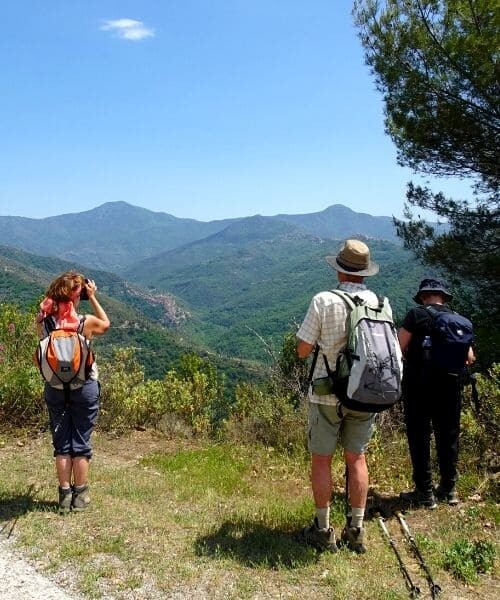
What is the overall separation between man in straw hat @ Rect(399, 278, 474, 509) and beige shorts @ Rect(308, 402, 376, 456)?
2.73ft

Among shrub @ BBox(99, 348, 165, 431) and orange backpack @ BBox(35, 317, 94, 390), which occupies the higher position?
orange backpack @ BBox(35, 317, 94, 390)

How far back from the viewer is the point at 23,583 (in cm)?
286

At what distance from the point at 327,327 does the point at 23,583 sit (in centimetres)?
222

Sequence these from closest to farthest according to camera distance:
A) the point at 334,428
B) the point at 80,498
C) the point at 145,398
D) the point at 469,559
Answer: the point at 469,559, the point at 334,428, the point at 80,498, the point at 145,398

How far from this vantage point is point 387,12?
9.09m

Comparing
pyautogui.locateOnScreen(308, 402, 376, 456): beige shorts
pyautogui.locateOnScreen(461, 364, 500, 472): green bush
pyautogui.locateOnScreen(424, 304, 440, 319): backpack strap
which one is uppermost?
pyautogui.locateOnScreen(424, 304, 440, 319): backpack strap

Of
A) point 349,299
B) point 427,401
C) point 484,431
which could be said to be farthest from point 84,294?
point 484,431

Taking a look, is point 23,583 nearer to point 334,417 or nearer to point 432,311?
point 334,417

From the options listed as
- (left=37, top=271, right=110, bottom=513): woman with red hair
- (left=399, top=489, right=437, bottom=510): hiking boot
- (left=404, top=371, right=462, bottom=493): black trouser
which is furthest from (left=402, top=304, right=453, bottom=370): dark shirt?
(left=37, top=271, right=110, bottom=513): woman with red hair

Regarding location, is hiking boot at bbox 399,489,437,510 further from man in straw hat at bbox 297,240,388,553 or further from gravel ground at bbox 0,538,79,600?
gravel ground at bbox 0,538,79,600

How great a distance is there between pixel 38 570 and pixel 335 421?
193 centimetres

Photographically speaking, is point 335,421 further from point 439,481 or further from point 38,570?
point 38,570

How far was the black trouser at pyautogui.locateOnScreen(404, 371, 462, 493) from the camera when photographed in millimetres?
3836

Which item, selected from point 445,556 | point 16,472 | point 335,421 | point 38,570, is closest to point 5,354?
point 16,472
